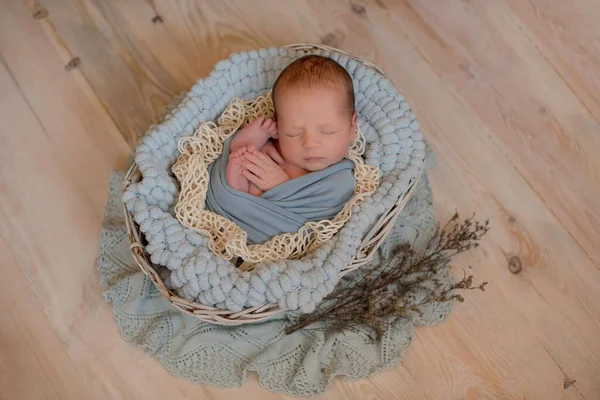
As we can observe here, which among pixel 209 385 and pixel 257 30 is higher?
pixel 257 30

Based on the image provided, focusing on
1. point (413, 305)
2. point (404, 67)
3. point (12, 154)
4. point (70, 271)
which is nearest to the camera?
point (413, 305)

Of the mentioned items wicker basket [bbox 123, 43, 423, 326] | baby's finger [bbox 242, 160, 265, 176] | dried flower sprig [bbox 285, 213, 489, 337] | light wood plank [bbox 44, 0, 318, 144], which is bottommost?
dried flower sprig [bbox 285, 213, 489, 337]

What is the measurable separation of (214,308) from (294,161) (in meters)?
0.42

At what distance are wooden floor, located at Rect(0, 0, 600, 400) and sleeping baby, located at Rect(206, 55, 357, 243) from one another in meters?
0.37

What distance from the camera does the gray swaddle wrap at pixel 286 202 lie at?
1.49 metres

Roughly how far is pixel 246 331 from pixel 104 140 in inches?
27.8

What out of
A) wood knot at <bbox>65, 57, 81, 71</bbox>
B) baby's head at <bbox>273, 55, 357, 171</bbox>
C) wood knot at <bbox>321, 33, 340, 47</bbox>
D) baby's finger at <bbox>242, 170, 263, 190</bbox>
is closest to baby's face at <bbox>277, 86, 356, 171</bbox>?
baby's head at <bbox>273, 55, 357, 171</bbox>

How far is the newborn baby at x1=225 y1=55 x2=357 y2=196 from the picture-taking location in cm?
143

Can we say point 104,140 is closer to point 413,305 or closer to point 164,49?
point 164,49

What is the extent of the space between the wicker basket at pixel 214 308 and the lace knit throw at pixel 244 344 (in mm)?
118

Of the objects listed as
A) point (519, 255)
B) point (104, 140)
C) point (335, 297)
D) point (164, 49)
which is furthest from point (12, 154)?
point (519, 255)

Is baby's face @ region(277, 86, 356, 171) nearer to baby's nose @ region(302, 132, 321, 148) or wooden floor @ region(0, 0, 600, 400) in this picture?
baby's nose @ region(302, 132, 321, 148)

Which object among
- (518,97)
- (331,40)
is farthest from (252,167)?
(518,97)

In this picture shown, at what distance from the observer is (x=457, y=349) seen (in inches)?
61.7
